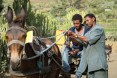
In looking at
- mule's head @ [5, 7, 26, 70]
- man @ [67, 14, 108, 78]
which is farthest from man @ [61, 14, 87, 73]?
mule's head @ [5, 7, 26, 70]

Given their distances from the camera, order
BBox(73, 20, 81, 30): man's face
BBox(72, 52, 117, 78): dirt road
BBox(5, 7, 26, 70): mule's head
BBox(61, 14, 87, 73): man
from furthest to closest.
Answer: BBox(72, 52, 117, 78): dirt road, BBox(61, 14, 87, 73): man, BBox(73, 20, 81, 30): man's face, BBox(5, 7, 26, 70): mule's head

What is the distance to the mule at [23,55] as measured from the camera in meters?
5.81

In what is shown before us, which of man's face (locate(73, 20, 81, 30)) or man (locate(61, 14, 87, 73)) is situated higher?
man's face (locate(73, 20, 81, 30))

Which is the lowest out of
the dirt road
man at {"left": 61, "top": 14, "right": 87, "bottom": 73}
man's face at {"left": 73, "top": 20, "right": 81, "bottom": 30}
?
the dirt road

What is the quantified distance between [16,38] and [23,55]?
1.17 feet

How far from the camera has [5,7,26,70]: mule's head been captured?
18.7 ft

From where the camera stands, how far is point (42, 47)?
7195 millimetres

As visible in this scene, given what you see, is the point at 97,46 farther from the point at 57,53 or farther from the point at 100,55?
the point at 57,53

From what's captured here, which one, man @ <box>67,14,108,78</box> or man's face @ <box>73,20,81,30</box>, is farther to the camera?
man's face @ <box>73,20,81,30</box>

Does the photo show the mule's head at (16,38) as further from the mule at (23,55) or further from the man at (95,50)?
the man at (95,50)

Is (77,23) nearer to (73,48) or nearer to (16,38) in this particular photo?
(73,48)

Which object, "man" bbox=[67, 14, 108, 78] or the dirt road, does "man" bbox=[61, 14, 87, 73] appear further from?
the dirt road

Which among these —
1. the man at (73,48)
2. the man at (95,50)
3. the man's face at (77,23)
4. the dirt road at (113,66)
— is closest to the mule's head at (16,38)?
the man at (95,50)

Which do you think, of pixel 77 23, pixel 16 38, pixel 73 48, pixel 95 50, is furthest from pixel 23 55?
pixel 73 48
